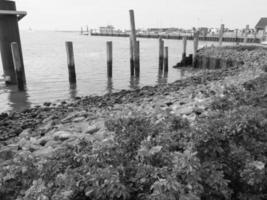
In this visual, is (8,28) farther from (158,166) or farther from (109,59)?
(158,166)

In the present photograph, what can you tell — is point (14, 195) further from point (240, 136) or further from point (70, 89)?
point (70, 89)

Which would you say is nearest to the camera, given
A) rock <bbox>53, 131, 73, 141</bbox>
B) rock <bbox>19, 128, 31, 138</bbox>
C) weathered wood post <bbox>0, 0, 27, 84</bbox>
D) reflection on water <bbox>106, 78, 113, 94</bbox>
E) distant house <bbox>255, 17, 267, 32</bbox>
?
rock <bbox>53, 131, 73, 141</bbox>

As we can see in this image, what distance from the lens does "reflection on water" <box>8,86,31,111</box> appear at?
918cm

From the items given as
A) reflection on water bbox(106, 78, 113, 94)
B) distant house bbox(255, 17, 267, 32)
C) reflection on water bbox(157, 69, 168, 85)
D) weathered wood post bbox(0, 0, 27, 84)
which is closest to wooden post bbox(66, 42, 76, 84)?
reflection on water bbox(106, 78, 113, 94)

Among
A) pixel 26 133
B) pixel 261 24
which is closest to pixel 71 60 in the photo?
pixel 26 133

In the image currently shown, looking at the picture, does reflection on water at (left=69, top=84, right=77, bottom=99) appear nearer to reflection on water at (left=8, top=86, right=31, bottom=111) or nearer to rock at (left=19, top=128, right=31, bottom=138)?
reflection on water at (left=8, top=86, right=31, bottom=111)

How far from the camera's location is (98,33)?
114 meters

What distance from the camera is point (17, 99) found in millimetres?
10031

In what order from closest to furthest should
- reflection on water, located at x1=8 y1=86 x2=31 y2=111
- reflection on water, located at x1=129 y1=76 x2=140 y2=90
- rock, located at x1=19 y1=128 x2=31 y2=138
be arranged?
1. rock, located at x1=19 y1=128 x2=31 y2=138
2. reflection on water, located at x1=8 y1=86 x2=31 y2=111
3. reflection on water, located at x1=129 y1=76 x2=140 y2=90

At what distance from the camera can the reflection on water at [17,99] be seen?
9180 millimetres

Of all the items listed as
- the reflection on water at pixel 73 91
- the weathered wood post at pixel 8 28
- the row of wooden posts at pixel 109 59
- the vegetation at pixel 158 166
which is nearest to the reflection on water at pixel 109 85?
the row of wooden posts at pixel 109 59

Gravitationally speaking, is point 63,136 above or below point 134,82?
above

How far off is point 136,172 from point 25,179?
100 cm

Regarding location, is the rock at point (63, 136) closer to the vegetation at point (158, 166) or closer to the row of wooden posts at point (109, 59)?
the vegetation at point (158, 166)
